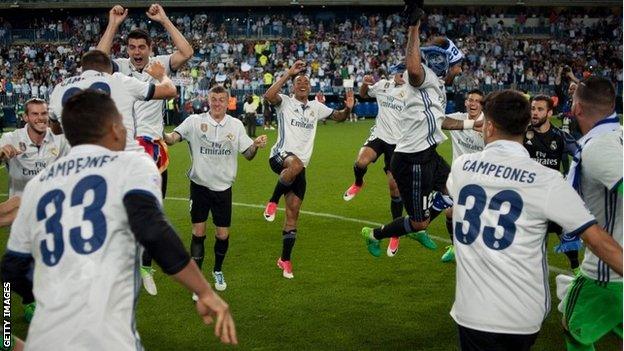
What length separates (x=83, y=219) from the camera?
3711 mm

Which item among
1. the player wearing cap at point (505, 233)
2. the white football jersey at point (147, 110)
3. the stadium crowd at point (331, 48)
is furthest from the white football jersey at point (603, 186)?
the stadium crowd at point (331, 48)

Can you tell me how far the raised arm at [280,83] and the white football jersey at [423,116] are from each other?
144 centimetres

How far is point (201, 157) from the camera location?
9.44 meters

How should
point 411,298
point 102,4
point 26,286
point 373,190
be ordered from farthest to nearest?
point 102,4 < point 373,190 < point 411,298 < point 26,286

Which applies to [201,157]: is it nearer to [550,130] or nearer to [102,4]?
[550,130]

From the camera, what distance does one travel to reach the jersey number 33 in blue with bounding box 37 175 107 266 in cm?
371

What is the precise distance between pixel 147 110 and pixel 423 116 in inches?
126

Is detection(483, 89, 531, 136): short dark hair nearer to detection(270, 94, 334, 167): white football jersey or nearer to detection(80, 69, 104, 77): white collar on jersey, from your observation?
detection(80, 69, 104, 77): white collar on jersey

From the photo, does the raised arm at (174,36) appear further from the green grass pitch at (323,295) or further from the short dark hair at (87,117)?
the short dark hair at (87,117)

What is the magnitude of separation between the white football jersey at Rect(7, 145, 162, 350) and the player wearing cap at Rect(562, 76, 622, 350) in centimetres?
277

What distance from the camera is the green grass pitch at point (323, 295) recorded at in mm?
7578

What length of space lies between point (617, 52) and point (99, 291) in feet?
163

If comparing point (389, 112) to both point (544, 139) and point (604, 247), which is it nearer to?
point (544, 139)

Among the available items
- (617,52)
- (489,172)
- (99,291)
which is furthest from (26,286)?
(617,52)
